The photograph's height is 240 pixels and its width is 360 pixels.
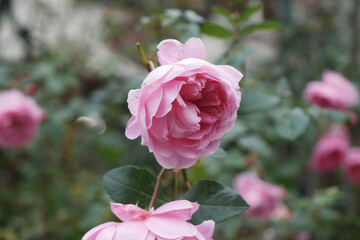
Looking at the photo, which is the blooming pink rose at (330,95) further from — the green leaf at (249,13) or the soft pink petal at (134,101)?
the soft pink petal at (134,101)

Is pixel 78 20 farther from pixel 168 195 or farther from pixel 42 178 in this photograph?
pixel 168 195

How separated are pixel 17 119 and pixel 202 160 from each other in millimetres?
529

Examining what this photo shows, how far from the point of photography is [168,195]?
0.55 metres

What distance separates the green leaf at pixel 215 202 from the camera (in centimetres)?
47

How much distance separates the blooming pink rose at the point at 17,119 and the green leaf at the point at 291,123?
2.28 feet

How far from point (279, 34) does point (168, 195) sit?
6.80 feet

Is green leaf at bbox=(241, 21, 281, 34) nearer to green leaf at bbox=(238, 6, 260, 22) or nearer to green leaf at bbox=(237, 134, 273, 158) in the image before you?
green leaf at bbox=(238, 6, 260, 22)

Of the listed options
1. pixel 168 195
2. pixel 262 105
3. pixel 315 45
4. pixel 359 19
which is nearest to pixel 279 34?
pixel 315 45

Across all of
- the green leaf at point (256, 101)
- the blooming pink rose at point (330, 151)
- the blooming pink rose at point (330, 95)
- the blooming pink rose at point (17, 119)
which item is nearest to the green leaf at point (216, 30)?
the green leaf at point (256, 101)

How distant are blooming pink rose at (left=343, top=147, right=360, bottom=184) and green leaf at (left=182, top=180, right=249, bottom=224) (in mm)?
1026

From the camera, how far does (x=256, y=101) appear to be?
820 millimetres

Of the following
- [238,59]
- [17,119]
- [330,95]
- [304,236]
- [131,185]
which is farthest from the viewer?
[304,236]

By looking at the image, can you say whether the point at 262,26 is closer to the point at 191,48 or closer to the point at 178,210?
the point at 191,48

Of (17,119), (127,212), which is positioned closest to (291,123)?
(127,212)
